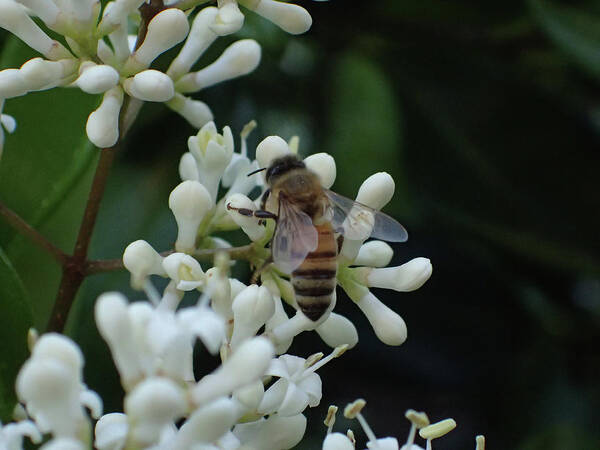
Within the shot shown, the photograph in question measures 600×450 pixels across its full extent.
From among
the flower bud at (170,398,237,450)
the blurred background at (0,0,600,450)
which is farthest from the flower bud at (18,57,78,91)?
the blurred background at (0,0,600,450)

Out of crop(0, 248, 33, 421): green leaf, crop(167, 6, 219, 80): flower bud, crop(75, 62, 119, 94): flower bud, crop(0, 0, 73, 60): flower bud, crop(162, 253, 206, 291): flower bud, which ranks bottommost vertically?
crop(0, 248, 33, 421): green leaf

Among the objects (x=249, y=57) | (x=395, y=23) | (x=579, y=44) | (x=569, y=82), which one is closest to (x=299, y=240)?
(x=249, y=57)

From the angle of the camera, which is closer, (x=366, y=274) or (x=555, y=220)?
(x=366, y=274)

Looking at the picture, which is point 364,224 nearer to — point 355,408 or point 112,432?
point 355,408

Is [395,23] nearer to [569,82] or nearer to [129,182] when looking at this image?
[569,82]

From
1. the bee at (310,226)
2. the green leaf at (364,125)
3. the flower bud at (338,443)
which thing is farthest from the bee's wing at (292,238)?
the green leaf at (364,125)

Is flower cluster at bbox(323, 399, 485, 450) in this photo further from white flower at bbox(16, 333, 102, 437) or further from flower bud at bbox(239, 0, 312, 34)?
flower bud at bbox(239, 0, 312, 34)

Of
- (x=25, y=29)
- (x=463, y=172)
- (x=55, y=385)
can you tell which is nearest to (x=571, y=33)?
(x=463, y=172)
